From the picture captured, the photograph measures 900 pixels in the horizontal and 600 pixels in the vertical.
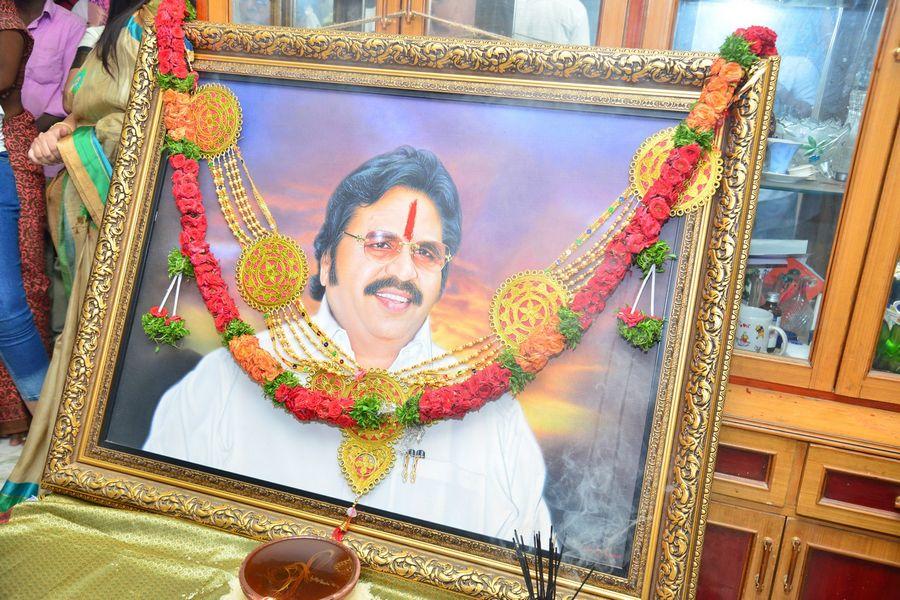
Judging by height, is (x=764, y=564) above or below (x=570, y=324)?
below

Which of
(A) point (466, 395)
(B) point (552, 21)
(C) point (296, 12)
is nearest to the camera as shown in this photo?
(A) point (466, 395)

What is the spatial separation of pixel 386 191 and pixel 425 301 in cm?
27

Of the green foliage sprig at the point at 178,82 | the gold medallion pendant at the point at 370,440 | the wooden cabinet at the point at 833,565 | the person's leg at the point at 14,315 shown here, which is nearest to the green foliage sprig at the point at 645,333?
the gold medallion pendant at the point at 370,440

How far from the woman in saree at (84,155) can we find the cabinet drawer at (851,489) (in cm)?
214

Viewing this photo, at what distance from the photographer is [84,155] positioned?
6.53 feet

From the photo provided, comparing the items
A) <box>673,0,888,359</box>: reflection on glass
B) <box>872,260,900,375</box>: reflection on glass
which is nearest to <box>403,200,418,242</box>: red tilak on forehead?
<box>673,0,888,359</box>: reflection on glass

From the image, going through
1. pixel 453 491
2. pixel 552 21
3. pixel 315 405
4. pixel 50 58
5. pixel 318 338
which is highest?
pixel 552 21

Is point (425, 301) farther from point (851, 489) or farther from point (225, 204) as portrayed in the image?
point (851, 489)

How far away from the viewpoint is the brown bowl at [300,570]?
118 centimetres

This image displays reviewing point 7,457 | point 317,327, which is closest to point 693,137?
point 317,327

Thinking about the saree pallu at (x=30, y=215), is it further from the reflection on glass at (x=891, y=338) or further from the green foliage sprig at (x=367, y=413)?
the reflection on glass at (x=891, y=338)

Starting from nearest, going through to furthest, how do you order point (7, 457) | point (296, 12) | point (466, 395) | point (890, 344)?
point (466, 395), point (890, 344), point (296, 12), point (7, 457)

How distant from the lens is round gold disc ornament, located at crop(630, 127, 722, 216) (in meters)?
1.29

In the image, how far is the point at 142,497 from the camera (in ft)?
4.90
